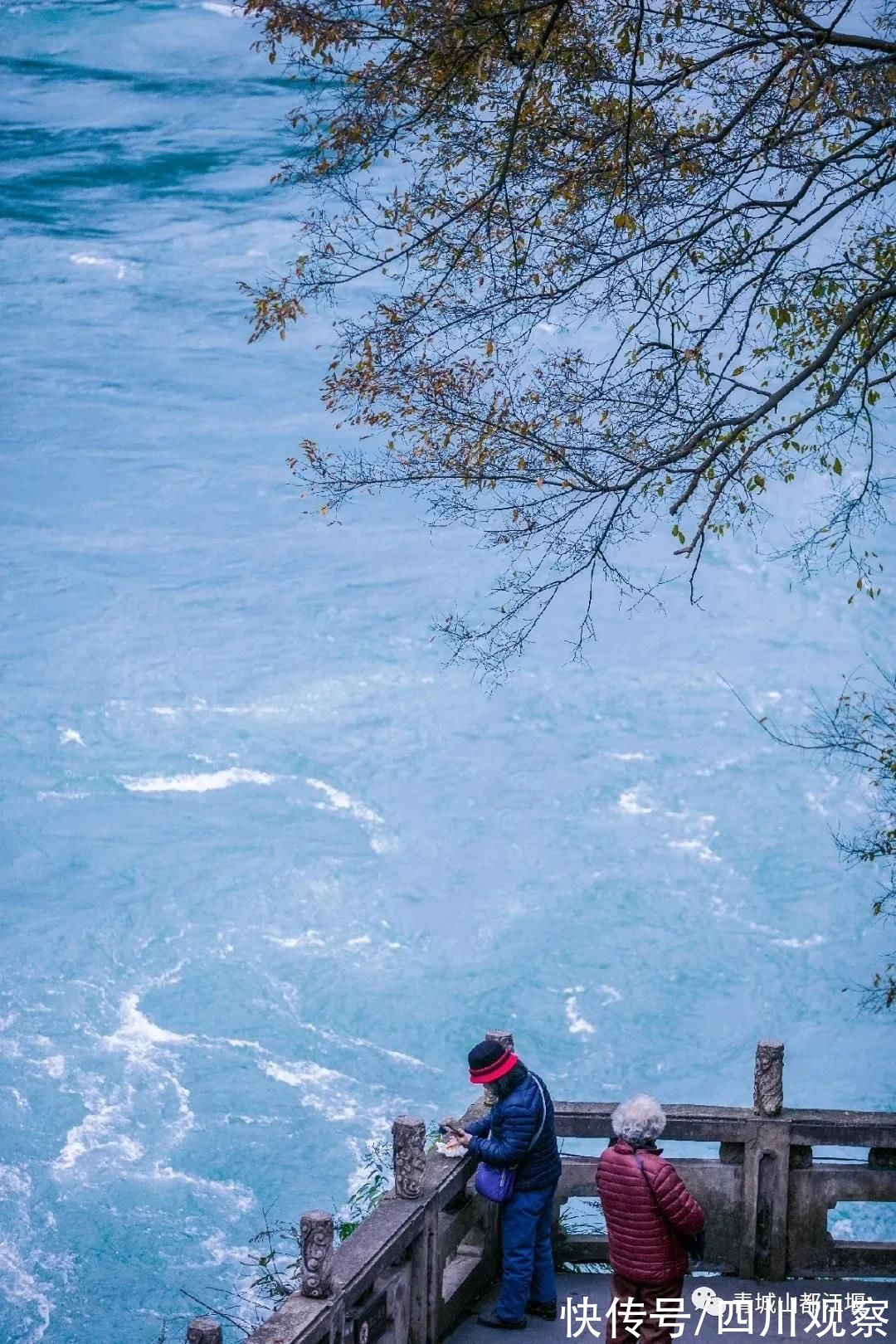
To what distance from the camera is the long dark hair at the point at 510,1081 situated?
6.85m

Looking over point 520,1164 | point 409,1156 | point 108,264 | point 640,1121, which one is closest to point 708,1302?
point 520,1164

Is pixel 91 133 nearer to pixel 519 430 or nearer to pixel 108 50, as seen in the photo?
pixel 108 50

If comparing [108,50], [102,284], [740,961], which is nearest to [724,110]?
[740,961]

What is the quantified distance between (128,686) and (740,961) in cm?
1275

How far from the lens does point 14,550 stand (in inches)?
1289

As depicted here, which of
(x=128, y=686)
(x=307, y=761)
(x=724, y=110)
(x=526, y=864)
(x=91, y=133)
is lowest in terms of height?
(x=724, y=110)

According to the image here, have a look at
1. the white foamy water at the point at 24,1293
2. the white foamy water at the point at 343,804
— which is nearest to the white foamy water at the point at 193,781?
the white foamy water at the point at 343,804

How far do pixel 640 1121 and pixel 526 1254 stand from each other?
193 cm

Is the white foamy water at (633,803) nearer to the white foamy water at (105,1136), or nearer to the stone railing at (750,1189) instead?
the white foamy water at (105,1136)

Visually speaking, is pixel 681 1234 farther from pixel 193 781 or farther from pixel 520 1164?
pixel 193 781

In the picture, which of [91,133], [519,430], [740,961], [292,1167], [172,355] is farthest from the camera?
[91,133]

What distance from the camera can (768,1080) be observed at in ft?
25.8

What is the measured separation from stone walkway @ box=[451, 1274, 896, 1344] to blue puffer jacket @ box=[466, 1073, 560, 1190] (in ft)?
2.38

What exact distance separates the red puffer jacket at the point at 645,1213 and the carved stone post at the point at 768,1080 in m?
1.99
